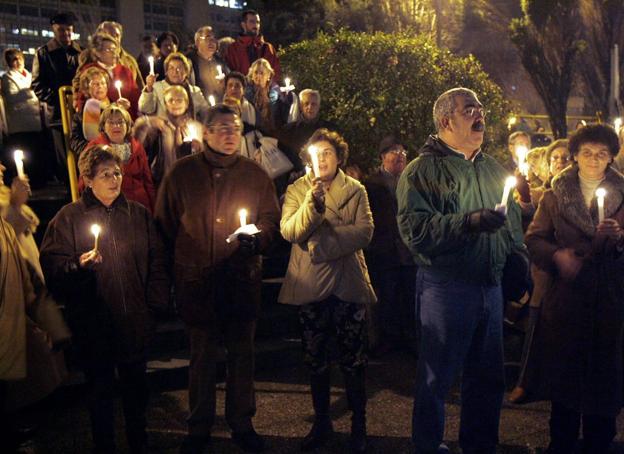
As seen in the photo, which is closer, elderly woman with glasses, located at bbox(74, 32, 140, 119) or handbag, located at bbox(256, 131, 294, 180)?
elderly woman with glasses, located at bbox(74, 32, 140, 119)

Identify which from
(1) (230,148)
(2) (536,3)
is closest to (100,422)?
(1) (230,148)

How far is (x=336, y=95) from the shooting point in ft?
29.0

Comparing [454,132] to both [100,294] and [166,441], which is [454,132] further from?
[166,441]

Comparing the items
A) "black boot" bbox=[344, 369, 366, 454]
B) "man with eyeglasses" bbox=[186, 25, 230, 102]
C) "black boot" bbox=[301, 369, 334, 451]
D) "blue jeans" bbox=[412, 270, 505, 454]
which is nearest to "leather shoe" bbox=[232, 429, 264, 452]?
"black boot" bbox=[301, 369, 334, 451]

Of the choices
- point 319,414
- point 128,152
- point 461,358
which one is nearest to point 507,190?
point 461,358

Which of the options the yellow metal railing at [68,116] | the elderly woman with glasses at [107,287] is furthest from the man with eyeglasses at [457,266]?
the yellow metal railing at [68,116]

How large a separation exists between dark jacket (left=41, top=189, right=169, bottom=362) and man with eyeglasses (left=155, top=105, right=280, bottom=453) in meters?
0.24

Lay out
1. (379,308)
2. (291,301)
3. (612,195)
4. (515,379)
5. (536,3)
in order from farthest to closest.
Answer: (536,3) → (379,308) → (515,379) → (291,301) → (612,195)

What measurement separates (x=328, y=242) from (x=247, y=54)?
5053 millimetres

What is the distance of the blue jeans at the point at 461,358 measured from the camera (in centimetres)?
427

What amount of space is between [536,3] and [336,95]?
66.9 ft

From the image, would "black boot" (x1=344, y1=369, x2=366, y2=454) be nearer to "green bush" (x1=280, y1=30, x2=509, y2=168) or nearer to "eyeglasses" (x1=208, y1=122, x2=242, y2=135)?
"eyeglasses" (x1=208, y1=122, x2=242, y2=135)

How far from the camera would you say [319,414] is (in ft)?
17.1

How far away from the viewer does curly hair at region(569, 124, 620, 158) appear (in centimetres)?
480
